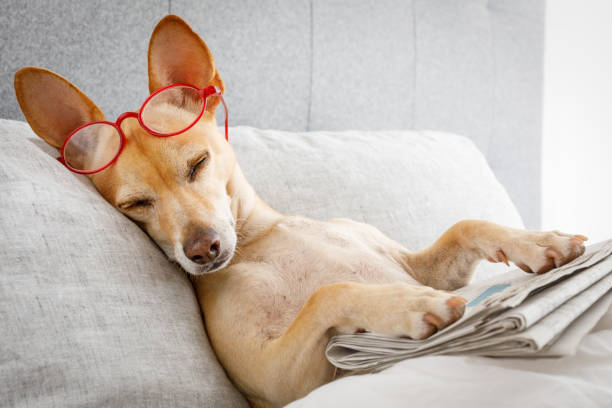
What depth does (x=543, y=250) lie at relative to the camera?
A: 96cm

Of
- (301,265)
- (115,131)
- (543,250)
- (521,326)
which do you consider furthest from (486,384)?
(115,131)

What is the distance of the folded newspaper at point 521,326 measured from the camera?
62cm

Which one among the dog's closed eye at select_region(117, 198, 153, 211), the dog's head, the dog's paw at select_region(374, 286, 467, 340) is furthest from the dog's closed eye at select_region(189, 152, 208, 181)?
the dog's paw at select_region(374, 286, 467, 340)

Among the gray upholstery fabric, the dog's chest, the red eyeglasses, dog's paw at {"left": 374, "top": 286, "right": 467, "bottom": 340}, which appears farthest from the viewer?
the gray upholstery fabric

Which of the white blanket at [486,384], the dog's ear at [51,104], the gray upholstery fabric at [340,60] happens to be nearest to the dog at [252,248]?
the dog's ear at [51,104]

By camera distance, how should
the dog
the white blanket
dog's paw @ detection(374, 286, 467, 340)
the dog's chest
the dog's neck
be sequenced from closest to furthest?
the white blanket < dog's paw @ detection(374, 286, 467, 340) < the dog < the dog's chest < the dog's neck

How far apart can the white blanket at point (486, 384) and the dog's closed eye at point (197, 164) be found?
2.12ft

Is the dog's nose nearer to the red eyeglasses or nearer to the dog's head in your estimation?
the dog's head

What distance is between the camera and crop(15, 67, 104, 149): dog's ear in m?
1.11

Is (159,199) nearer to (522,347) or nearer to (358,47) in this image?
(522,347)

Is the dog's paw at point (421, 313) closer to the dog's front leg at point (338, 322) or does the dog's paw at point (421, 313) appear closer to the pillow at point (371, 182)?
the dog's front leg at point (338, 322)

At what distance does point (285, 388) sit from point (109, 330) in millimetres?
343

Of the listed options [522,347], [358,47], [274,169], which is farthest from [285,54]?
[522,347]

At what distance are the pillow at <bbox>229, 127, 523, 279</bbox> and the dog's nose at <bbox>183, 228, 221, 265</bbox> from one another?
48 cm
